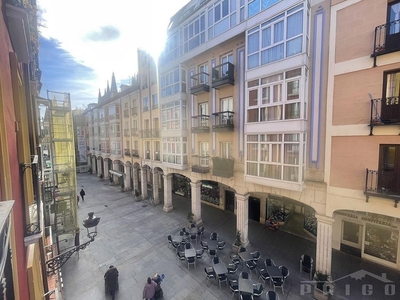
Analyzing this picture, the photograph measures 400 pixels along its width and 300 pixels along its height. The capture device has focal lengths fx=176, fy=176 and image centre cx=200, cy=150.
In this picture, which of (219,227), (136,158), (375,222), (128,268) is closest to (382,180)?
(375,222)

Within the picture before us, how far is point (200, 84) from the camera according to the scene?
12.9m

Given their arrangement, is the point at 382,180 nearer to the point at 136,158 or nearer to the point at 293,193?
the point at 293,193

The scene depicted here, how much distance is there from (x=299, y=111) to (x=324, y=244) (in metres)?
6.34

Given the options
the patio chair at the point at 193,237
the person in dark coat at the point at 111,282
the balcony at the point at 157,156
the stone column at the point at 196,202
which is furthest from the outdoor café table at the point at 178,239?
the balcony at the point at 157,156

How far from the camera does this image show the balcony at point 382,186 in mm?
6562

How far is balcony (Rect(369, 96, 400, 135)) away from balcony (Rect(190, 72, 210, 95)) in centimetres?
882

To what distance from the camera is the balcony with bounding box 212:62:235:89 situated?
432 inches

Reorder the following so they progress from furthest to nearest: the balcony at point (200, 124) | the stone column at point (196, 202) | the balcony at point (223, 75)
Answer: the stone column at point (196, 202) → the balcony at point (200, 124) → the balcony at point (223, 75)

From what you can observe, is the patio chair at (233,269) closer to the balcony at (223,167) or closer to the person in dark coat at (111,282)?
the balcony at (223,167)

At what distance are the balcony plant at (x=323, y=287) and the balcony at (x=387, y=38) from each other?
9.64 metres

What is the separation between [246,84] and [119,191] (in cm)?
2226

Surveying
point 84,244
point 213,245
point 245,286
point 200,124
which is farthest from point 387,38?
point 84,244

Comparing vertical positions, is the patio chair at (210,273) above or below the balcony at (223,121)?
below

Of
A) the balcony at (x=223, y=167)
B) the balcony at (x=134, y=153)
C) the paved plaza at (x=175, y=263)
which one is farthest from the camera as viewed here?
the balcony at (x=134, y=153)
